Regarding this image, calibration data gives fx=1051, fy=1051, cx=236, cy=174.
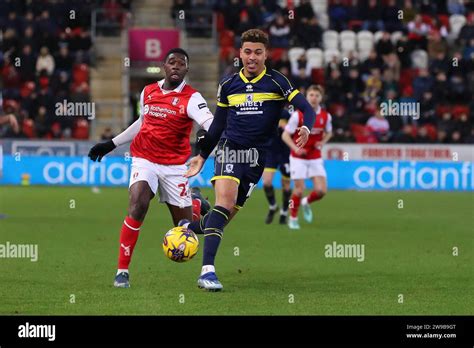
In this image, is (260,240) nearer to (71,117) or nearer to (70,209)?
(70,209)

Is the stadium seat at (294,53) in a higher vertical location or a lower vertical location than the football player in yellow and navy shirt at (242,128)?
higher

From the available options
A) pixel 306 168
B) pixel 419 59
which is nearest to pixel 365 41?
pixel 419 59

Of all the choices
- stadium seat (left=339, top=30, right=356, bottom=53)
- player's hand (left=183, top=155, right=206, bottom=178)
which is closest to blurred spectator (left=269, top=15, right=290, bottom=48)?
stadium seat (left=339, top=30, right=356, bottom=53)

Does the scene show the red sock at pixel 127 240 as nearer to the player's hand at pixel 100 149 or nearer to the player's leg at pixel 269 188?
the player's hand at pixel 100 149

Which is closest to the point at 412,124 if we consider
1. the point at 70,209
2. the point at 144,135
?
the point at 70,209

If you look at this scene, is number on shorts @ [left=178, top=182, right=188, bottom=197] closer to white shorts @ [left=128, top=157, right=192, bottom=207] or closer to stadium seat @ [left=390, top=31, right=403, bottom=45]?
white shorts @ [left=128, top=157, right=192, bottom=207]

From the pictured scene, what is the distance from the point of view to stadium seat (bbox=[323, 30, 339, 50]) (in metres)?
33.4

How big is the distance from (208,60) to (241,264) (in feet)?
68.1

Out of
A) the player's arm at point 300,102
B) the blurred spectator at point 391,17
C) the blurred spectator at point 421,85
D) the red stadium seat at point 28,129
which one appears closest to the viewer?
the player's arm at point 300,102

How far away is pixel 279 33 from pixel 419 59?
14.6ft

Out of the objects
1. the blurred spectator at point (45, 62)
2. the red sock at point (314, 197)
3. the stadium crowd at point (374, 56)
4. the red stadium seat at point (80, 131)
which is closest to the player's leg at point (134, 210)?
the red sock at point (314, 197)

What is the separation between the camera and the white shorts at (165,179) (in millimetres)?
10789

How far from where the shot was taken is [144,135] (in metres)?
11.0

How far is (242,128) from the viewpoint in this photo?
10.8m
